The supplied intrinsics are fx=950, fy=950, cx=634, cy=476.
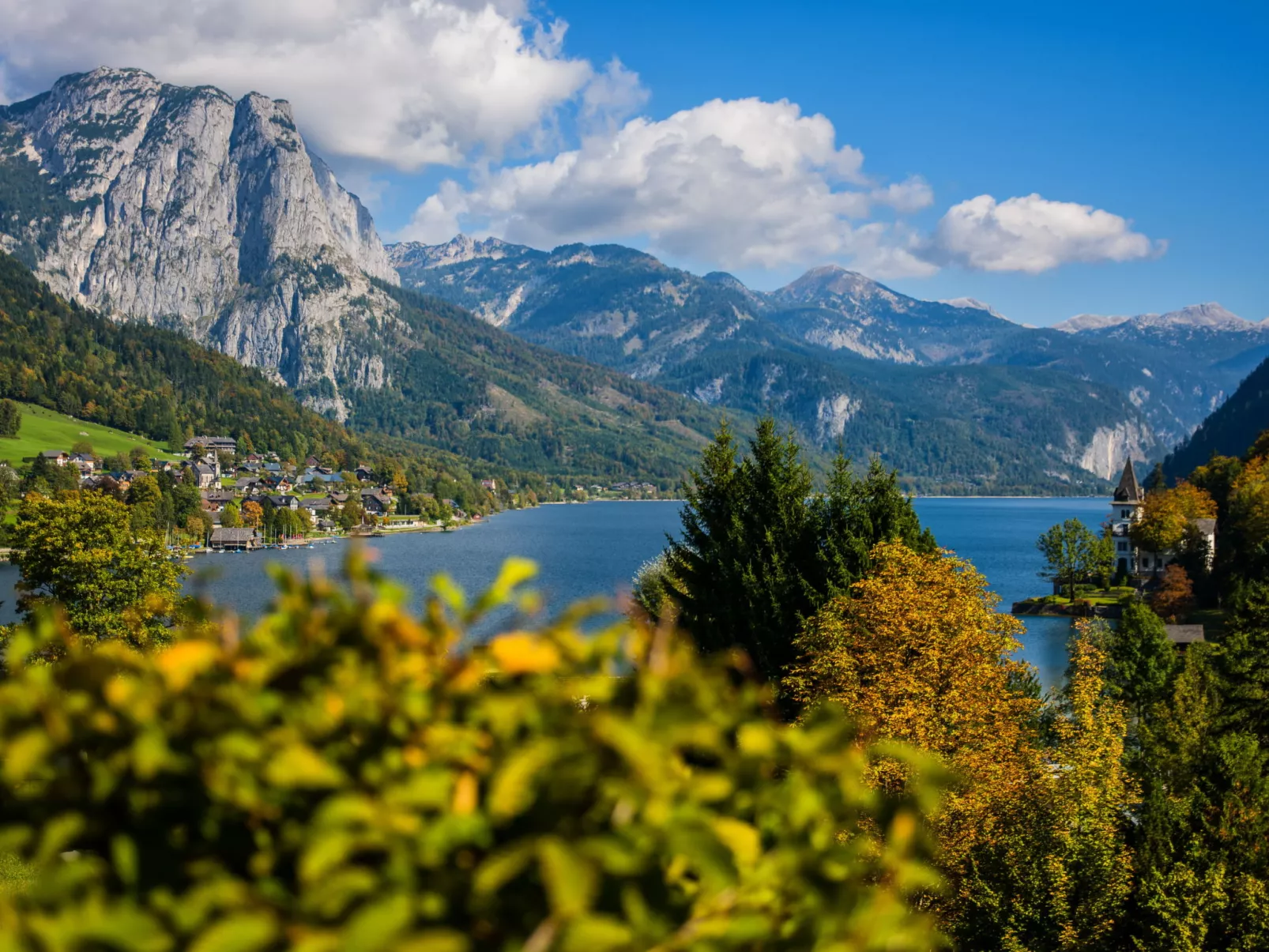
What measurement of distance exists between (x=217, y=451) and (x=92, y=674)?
196586 millimetres

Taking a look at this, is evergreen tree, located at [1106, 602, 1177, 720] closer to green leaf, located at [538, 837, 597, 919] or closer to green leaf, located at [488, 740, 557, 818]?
green leaf, located at [488, 740, 557, 818]

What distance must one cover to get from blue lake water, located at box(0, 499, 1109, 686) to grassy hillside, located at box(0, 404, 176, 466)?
152 ft

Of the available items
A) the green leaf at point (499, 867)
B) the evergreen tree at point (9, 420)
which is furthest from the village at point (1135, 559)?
the evergreen tree at point (9, 420)

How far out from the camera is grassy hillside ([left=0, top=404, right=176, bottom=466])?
140 m

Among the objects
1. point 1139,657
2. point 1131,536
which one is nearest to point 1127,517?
point 1131,536

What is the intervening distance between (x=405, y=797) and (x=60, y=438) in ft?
573

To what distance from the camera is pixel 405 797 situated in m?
1.94

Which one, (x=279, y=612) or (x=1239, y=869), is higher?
(x=279, y=612)

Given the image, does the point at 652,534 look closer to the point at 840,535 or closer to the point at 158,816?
the point at 840,535

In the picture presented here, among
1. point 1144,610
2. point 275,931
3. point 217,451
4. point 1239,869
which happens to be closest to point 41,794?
point 275,931

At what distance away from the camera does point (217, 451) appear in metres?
182

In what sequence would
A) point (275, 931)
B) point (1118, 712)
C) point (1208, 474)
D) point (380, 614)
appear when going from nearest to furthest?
point (275, 931)
point (380, 614)
point (1118, 712)
point (1208, 474)

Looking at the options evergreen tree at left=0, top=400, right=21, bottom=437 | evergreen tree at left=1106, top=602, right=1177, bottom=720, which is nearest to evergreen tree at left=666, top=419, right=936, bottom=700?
evergreen tree at left=1106, top=602, right=1177, bottom=720

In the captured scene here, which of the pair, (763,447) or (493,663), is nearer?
(493,663)
